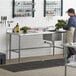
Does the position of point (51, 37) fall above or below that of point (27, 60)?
above

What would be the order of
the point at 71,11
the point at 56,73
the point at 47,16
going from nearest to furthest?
the point at 56,73 → the point at 71,11 → the point at 47,16

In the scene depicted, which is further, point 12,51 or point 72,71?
point 12,51

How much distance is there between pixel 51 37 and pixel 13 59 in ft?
3.75

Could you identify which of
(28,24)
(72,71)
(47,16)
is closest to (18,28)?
(28,24)

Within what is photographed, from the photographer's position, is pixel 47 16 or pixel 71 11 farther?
pixel 47 16

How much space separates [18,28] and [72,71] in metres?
1.83

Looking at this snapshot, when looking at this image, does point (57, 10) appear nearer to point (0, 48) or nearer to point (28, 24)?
point (28, 24)

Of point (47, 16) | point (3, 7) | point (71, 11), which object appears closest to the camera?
point (71, 11)

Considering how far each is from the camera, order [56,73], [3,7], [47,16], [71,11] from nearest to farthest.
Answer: [56,73] → [71,11] → [3,7] → [47,16]

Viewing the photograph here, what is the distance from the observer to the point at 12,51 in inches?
308

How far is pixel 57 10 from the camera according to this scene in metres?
8.67

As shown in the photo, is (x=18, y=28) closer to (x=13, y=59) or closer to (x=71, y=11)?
(x=13, y=59)

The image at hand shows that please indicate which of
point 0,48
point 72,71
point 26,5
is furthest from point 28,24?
point 72,71

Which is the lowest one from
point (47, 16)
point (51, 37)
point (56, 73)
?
point (56, 73)
